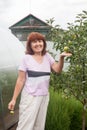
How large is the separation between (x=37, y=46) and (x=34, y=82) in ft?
→ 1.47

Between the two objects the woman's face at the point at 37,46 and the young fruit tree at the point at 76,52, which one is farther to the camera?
the young fruit tree at the point at 76,52

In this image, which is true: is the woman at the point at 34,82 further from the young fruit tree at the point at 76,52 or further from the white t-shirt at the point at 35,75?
the young fruit tree at the point at 76,52

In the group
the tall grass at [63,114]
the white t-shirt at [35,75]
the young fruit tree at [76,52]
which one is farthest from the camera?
the tall grass at [63,114]

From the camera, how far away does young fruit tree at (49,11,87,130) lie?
23.6ft

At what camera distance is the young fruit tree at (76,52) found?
23.6 ft

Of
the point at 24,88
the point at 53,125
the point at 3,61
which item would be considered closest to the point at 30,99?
the point at 24,88

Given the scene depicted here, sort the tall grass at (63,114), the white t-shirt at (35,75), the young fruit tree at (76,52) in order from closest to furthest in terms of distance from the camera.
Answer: the white t-shirt at (35,75), the young fruit tree at (76,52), the tall grass at (63,114)

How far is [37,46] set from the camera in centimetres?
615

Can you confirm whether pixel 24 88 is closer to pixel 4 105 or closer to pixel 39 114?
pixel 39 114

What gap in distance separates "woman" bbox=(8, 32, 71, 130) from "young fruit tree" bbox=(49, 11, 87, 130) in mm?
1046

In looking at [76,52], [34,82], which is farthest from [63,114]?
[34,82]

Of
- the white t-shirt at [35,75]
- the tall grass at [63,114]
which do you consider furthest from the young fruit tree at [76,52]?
the white t-shirt at [35,75]

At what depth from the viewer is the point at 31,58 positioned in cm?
611

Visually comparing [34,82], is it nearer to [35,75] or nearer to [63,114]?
[35,75]
